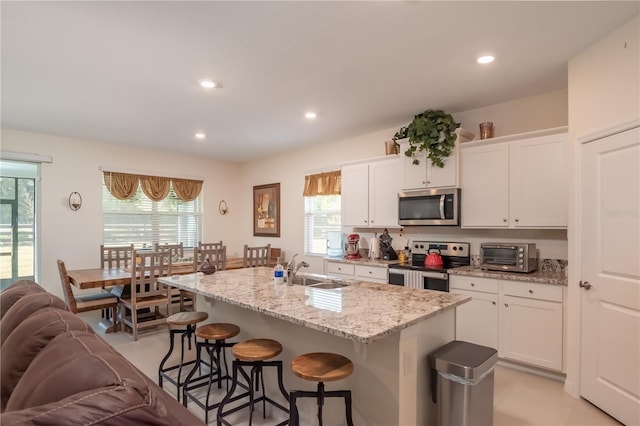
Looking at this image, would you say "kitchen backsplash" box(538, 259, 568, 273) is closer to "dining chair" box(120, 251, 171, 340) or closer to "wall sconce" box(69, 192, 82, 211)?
"dining chair" box(120, 251, 171, 340)

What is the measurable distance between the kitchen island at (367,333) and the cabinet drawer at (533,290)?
1163mm

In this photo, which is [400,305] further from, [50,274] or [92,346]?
[50,274]

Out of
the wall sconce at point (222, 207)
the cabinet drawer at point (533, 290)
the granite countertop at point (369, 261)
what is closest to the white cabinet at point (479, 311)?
the cabinet drawer at point (533, 290)

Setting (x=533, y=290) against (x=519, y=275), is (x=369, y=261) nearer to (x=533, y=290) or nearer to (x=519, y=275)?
(x=519, y=275)

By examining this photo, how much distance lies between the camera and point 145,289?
4.39 meters

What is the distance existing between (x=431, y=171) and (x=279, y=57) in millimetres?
2149

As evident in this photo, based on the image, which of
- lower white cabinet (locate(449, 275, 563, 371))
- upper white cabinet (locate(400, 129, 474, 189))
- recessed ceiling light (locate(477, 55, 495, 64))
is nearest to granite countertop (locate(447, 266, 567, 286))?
lower white cabinet (locate(449, 275, 563, 371))

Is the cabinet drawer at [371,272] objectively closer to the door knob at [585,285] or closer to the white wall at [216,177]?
the white wall at [216,177]

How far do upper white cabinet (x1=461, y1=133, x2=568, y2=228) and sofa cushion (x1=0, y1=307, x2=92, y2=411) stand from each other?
11.4 feet

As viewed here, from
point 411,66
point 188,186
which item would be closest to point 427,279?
point 411,66

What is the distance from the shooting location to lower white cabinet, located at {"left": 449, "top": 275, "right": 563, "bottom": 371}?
9.82 ft

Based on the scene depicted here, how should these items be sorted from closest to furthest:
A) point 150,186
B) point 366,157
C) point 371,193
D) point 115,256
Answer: point 371,193 < point 366,157 < point 115,256 < point 150,186

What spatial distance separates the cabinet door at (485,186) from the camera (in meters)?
3.48

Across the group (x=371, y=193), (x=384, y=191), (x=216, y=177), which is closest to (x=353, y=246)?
(x=371, y=193)
